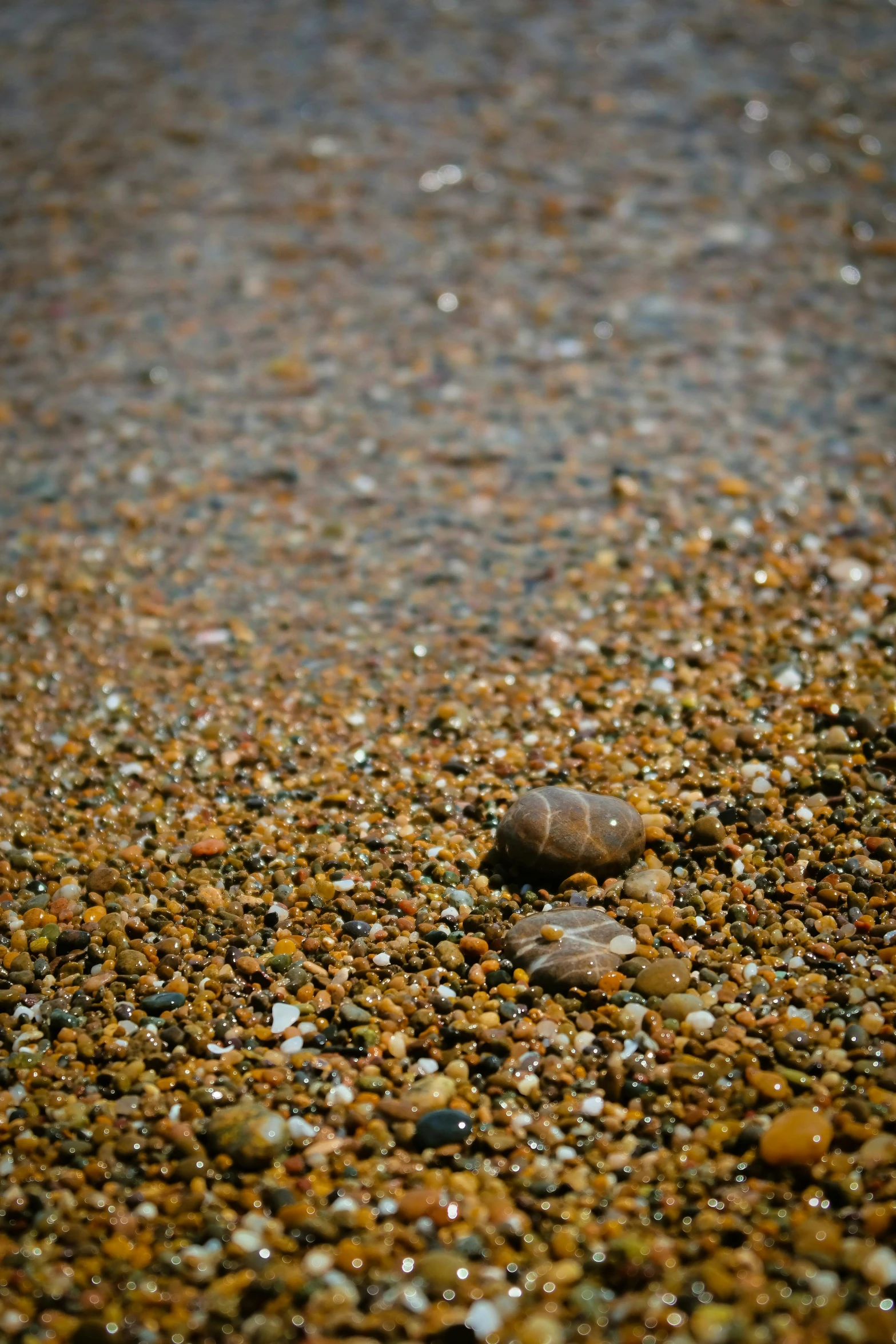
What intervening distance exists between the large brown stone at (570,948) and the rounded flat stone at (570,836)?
16 cm

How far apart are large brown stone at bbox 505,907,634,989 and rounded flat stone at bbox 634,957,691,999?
0.29ft

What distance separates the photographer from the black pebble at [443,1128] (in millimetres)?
2703

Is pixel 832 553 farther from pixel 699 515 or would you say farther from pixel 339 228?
pixel 339 228

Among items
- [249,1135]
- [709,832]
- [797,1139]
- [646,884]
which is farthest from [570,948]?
[249,1135]

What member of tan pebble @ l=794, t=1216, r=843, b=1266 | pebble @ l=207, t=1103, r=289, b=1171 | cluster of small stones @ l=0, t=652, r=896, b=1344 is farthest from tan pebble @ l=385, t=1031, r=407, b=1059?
tan pebble @ l=794, t=1216, r=843, b=1266

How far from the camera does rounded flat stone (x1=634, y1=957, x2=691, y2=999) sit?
9.87 ft

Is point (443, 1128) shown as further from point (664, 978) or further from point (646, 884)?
point (646, 884)

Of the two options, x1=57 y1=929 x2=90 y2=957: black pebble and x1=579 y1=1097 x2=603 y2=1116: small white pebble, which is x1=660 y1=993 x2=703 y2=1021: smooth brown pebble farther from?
x1=57 y1=929 x2=90 y2=957: black pebble

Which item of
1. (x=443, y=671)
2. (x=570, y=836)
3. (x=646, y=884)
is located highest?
(x=570, y=836)

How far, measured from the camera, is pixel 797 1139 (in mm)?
2602

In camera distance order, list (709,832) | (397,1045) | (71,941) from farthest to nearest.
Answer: (709,832) → (71,941) → (397,1045)

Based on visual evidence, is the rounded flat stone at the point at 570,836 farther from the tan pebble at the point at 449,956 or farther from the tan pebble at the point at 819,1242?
the tan pebble at the point at 819,1242

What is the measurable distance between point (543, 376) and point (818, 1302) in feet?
14.2

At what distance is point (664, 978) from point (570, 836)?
50cm
